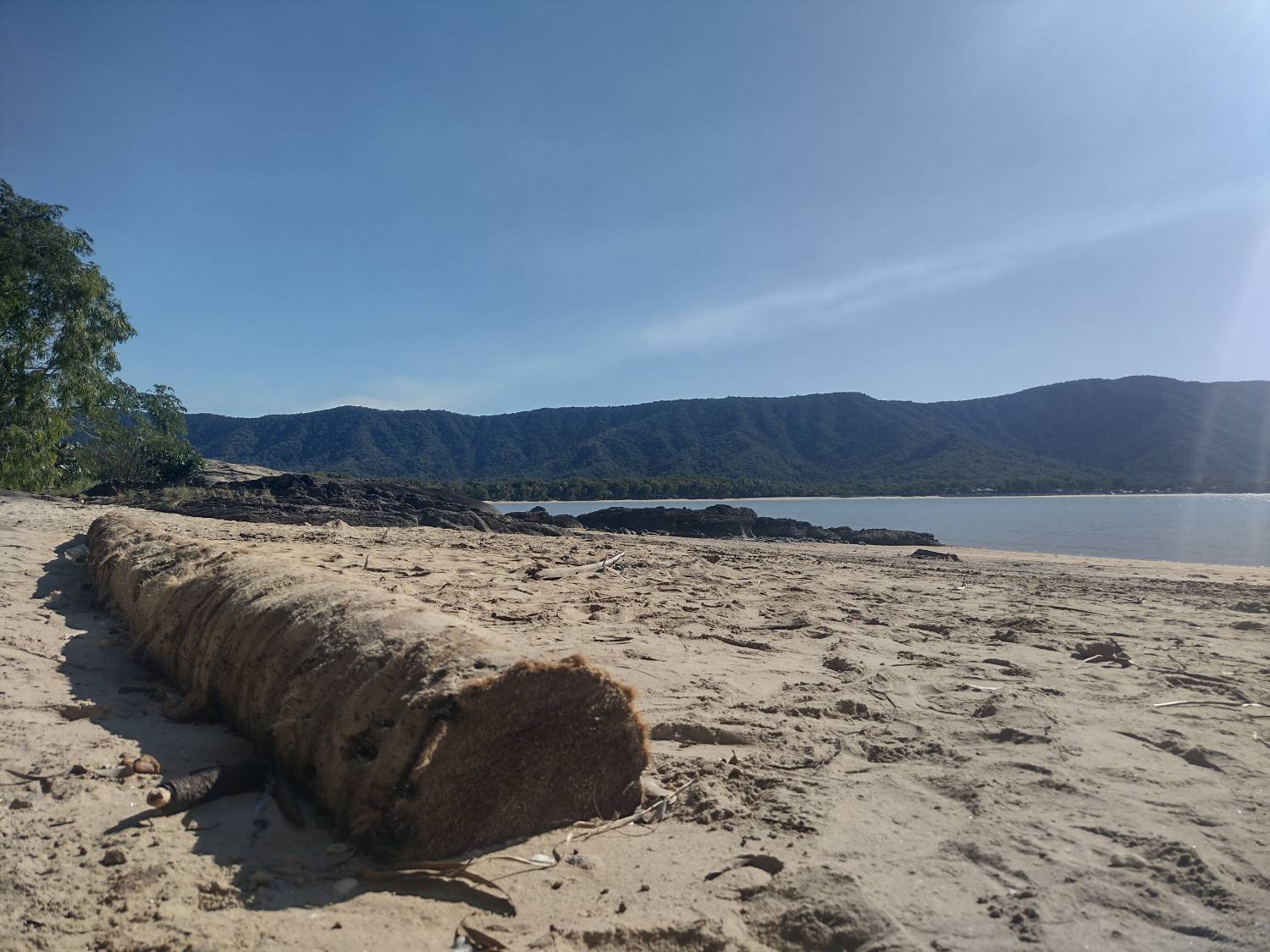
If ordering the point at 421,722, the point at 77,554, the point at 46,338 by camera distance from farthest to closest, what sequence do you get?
the point at 46,338
the point at 77,554
the point at 421,722

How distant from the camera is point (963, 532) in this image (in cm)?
2814

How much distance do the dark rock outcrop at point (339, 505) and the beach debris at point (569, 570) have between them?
283 inches

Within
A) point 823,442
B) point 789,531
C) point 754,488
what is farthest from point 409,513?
point 823,442

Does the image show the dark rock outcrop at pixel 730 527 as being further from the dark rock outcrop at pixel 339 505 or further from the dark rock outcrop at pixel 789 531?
the dark rock outcrop at pixel 339 505

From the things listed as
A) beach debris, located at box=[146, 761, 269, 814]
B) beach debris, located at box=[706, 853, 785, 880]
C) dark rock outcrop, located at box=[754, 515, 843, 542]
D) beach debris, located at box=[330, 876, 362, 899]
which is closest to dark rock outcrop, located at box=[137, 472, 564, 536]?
dark rock outcrop, located at box=[754, 515, 843, 542]

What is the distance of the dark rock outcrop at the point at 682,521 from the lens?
24359mm

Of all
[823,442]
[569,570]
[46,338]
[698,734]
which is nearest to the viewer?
[698,734]

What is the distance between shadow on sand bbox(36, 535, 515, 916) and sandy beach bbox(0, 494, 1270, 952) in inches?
0.5

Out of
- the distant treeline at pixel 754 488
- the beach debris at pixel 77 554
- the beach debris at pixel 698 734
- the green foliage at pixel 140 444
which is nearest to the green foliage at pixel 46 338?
the green foliage at pixel 140 444

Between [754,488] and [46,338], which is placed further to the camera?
[754,488]

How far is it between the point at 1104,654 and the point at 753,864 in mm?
4363

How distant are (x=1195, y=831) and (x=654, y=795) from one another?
206 cm

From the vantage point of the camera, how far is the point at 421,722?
7.95 feet

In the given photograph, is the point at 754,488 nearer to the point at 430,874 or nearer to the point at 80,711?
the point at 80,711
